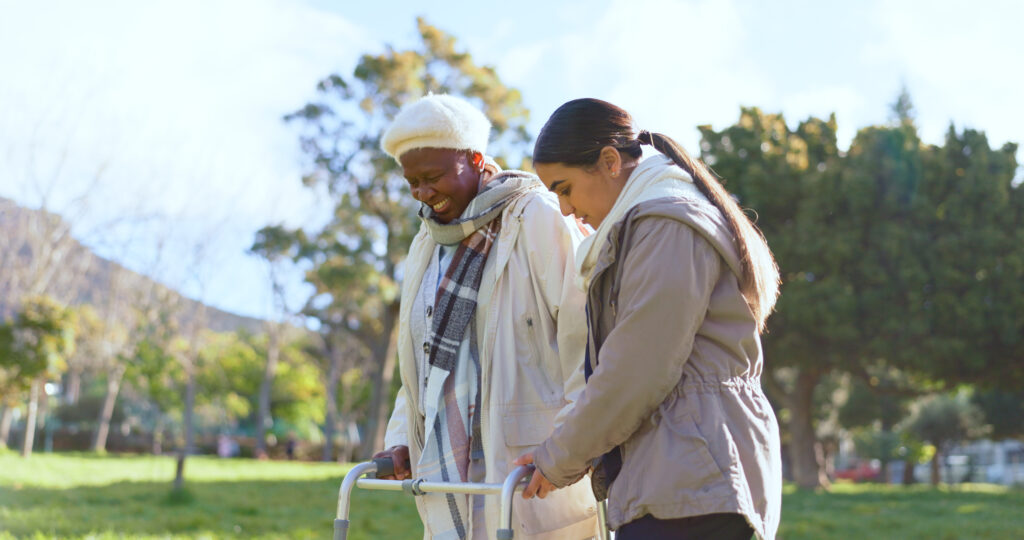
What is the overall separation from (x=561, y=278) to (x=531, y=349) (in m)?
0.21

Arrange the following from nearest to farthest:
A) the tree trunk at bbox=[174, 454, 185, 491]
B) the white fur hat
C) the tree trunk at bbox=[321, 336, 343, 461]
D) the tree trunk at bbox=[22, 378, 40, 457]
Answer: the white fur hat
the tree trunk at bbox=[174, 454, 185, 491]
the tree trunk at bbox=[22, 378, 40, 457]
the tree trunk at bbox=[321, 336, 343, 461]

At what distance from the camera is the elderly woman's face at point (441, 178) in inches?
114

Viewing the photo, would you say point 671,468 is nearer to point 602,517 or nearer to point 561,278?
point 602,517

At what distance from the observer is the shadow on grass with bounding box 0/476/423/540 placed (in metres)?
7.80

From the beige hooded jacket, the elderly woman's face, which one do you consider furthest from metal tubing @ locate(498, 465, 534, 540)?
the elderly woman's face

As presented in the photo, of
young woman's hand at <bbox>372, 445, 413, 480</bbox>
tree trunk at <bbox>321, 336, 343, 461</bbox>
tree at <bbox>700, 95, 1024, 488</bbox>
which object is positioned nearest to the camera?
young woman's hand at <bbox>372, 445, 413, 480</bbox>

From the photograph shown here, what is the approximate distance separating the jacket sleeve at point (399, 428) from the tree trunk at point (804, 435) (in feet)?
71.6

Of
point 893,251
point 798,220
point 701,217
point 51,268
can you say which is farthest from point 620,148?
point 51,268

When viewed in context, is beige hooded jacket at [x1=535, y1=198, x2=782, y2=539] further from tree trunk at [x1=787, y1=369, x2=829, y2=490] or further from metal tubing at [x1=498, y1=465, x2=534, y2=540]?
tree trunk at [x1=787, y1=369, x2=829, y2=490]

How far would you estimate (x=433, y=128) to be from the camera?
287 centimetres

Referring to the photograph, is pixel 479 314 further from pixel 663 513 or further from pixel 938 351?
pixel 938 351

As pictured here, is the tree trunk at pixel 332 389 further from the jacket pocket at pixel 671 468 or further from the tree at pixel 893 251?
the jacket pocket at pixel 671 468

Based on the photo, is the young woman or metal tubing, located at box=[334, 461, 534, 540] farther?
metal tubing, located at box=[334, 461, 534, 540]

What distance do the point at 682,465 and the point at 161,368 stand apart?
3402cm
